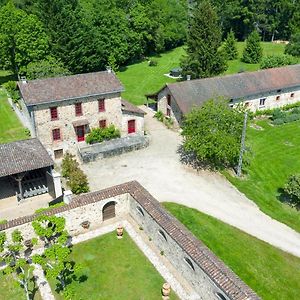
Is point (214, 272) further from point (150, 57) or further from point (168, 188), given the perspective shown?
point (150, 57)

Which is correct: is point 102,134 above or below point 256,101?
above

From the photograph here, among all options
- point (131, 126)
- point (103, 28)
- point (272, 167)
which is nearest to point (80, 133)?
point (131, 126)

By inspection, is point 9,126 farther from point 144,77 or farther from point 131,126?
point 144,77

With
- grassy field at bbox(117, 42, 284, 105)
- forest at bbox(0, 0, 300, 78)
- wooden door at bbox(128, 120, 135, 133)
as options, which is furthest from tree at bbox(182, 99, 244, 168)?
forest at bbox(0, 0, 300, 78)

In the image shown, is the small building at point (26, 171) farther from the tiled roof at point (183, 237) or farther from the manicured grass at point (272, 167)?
the manicured grass at point (272, 167)

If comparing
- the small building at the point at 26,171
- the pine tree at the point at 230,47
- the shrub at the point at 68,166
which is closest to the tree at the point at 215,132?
the shrub at the point at 68,166

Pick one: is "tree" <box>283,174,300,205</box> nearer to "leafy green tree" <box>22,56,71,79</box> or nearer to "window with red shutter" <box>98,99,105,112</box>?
"window with red shutter" <box>98,99,105,112</box>
